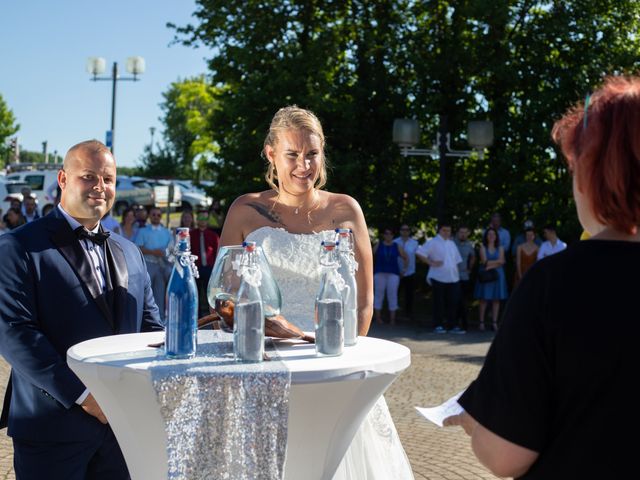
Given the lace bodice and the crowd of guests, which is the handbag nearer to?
the crowd of guests

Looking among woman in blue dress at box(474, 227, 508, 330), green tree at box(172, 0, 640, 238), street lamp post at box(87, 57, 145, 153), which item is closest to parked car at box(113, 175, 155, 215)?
street lamp post at box(87, 57, 145, 153)

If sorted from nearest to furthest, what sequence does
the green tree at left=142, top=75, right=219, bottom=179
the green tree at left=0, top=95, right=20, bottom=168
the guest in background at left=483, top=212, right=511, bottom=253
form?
the guest in background at left=483, top=212, right=511, bottom=253, the green tree at left=142, top=75, right=219, bottom=179, the green tree at left=0, top=95, right=20, bottom=168

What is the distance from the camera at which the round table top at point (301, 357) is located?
2697 millimetres

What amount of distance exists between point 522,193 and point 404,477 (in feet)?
51.0

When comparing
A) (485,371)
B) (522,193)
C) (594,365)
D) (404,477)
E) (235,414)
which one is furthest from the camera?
(522,193)

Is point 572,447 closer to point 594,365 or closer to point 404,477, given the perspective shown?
point 594,365

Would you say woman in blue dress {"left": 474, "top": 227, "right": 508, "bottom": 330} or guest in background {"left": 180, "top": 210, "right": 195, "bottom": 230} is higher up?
guest in background {"left": 180, "top": 210, "right": 195, "bottom": 230}

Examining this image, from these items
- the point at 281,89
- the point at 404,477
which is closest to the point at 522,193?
the point at 281,89

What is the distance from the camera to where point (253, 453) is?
2.63m

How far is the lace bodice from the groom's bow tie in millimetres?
820

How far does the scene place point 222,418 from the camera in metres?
2.63

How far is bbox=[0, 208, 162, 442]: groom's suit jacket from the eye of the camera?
3145 mm

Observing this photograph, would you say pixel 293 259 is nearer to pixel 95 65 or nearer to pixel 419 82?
pixel 419 82

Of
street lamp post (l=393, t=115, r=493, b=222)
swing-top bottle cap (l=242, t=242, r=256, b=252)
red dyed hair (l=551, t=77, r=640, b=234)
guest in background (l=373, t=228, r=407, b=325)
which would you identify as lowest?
guest in background (l=373, t=228, r=407, b=325)
